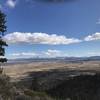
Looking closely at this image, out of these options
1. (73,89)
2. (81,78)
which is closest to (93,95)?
(73,89)

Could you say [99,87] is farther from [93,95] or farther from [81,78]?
[81,78]

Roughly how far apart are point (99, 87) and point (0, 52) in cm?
7057

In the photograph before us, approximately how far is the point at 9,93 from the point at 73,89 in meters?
78.2

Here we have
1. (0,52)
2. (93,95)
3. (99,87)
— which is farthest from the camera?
(99,87)

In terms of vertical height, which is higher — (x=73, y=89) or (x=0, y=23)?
(x=0, y=23)

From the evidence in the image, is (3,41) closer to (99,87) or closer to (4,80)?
(4,80)

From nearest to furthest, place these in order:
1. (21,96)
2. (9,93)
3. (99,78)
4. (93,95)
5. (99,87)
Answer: (9,93), (21,96), (93,95), (99,87), (99,78)

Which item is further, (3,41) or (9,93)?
(3,41)

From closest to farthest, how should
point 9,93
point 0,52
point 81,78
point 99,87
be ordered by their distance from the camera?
point 9,93 → point 0,52 → point 99,87 → point 81,78

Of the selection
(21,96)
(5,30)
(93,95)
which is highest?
(5,30)

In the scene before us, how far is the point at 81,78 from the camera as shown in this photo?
118 metres

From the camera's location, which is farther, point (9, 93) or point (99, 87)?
point (99, 87)

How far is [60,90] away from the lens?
3994 inches

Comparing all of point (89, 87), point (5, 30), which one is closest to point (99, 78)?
point (89, 87)
